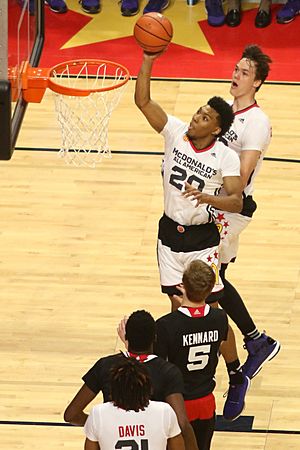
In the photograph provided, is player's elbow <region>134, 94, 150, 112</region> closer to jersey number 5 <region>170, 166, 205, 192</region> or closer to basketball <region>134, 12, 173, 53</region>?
basketball <region>134, 12, 173, 53</region>

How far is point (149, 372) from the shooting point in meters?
5.33

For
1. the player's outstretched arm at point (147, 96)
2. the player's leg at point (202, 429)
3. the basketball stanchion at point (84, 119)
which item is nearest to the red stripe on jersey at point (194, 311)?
the player's leg at point (202, 429)

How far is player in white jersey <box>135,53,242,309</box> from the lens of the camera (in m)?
6.69

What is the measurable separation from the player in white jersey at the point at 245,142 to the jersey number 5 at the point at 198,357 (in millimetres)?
1324

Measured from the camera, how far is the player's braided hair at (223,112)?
21.8ft

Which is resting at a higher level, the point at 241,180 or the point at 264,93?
the point at 241,180

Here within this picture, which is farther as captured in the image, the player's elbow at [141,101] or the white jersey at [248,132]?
the white jersey at [248,132]

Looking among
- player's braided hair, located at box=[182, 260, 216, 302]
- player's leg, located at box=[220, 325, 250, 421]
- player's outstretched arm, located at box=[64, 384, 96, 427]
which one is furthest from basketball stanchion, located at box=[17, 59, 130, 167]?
player's outstretched arm, located at box=[64, 384, 96, 427]

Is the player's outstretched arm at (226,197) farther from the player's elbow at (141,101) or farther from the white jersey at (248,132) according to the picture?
the player's elbow at (141,101)

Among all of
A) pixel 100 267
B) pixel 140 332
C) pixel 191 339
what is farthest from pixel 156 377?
pixel 100 267

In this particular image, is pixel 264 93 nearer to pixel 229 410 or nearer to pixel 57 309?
pixel 57 309

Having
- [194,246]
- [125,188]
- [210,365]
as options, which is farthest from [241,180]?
[125,188]

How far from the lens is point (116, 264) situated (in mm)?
8727

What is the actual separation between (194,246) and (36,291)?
1892 mm
